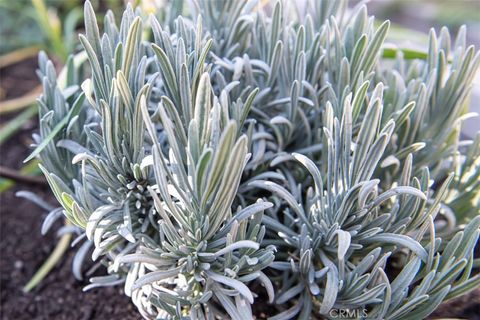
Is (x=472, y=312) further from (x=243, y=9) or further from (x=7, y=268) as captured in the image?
(x=7, y=268)

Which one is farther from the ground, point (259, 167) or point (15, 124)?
point (259, 167)

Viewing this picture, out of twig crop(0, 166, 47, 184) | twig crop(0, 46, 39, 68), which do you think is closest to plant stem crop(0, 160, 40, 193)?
twig crop(0, 166, 47, 184)

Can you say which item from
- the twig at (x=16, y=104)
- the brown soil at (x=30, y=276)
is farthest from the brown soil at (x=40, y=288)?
the twig at (x=16, y=104)

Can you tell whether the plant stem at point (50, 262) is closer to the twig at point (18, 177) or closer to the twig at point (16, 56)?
the twig at point (18, 177)

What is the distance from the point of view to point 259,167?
2.97ft

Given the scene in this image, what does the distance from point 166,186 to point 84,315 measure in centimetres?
46

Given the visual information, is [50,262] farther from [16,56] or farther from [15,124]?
[16,56]

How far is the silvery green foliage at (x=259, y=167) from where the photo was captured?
70cm

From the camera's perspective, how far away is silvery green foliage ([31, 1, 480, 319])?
0.70 m

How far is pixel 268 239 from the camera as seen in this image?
0.86 metres

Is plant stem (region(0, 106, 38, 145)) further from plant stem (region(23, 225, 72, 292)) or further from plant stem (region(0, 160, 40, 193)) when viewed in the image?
plant stem (region(23, 225, 72, 292))

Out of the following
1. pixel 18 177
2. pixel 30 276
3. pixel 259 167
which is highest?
pixel 259 167

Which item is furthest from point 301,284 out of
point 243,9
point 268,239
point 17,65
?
point 17,65

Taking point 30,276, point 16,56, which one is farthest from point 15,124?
point 30,276
